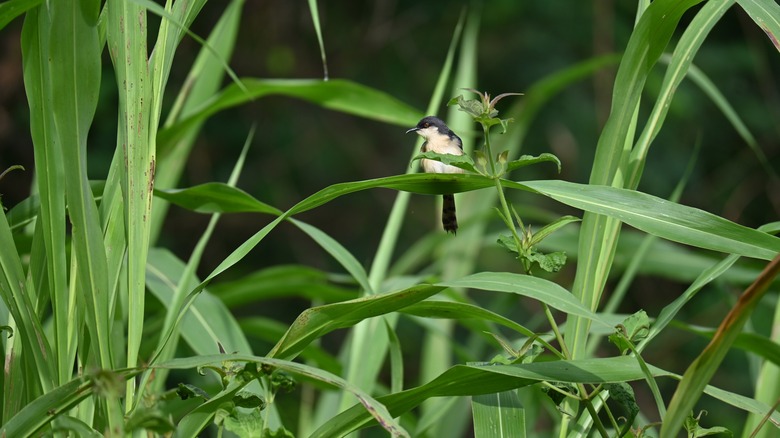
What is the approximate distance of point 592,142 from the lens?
16.6 ft

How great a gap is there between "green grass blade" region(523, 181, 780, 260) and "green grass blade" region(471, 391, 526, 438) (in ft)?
0.75

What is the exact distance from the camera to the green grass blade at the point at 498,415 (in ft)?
2.98

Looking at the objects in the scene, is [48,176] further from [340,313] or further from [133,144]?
[340,313]

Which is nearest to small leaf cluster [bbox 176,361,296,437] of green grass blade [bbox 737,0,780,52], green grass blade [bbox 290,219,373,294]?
green grass blade [bbox 290,219,373,294]

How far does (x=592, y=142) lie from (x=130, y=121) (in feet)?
14.5

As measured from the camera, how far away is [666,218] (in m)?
0.89

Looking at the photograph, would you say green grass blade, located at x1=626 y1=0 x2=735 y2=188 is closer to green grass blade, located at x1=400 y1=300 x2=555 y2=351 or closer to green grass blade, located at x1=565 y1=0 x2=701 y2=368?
green grass blade, located at x1=565 y1=0 x2=701 y2=368

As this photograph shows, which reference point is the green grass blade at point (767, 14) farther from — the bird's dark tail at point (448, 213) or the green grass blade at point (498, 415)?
the bird's dark tail at point (448, 213)

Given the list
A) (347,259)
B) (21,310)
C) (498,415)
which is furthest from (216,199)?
(498,415)

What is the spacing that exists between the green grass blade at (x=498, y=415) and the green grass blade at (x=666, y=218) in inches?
9.0

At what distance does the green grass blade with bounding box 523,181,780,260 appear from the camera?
0.88 metres

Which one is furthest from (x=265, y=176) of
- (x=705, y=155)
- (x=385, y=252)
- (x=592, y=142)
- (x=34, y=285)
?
(x=34, y=285)

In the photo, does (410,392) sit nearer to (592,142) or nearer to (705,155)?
(592,142)

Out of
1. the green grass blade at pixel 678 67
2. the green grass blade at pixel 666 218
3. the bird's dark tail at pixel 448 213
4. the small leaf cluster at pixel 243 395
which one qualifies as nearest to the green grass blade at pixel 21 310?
the small leaf cluster at pixel 243 395
